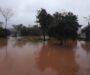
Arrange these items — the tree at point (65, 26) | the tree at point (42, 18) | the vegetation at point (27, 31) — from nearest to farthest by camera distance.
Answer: the tree at point (65, 26), the tree at point (42, 18), the vegetation at point (27, 31)

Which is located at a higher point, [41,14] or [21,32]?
[41,14]

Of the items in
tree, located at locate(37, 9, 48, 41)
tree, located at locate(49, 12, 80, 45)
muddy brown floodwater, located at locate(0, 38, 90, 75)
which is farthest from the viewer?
tree, located at locate(37, 9, 48, 41)

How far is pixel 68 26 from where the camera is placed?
24.9 metres

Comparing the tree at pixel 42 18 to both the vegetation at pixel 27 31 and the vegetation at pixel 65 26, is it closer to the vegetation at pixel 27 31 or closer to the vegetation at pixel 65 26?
the vegetation at pixel 65 26

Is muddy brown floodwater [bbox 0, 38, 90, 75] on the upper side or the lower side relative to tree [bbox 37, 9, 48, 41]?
lower

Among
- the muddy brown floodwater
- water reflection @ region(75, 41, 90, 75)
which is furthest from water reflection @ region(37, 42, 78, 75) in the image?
water reflection @ region(75, 41, 90, 75)

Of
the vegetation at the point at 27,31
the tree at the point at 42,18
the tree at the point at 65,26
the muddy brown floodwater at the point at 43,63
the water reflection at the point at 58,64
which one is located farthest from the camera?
Result: the vegetation at the point at 27,31

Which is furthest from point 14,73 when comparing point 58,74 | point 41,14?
point 41,14

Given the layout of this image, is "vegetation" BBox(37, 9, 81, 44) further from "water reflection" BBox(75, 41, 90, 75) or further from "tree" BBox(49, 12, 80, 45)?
"water reflection" BBox(75, 41, 90, 75)

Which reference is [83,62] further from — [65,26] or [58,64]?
[65,26]

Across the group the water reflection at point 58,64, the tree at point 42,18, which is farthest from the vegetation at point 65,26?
the water reflection at point 58,64

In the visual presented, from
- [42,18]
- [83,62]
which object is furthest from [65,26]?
[83,62]

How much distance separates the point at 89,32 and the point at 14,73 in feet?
109

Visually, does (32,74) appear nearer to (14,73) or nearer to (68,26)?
(14,73)
